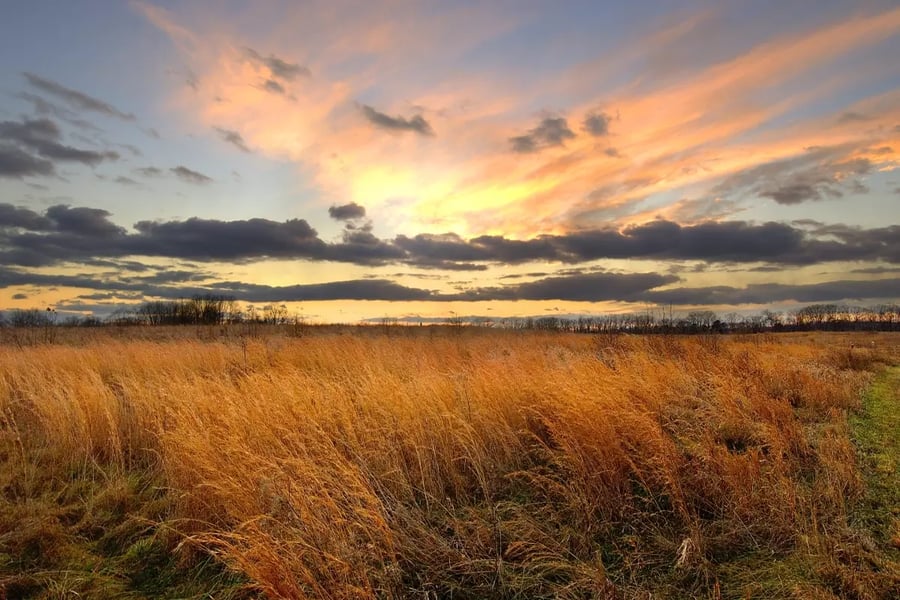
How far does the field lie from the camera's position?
11.1 feet

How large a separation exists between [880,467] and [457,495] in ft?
14.7

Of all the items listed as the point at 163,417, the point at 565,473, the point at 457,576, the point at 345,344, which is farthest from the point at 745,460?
the point at 345,344

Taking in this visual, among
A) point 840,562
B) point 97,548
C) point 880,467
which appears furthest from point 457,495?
point 880,467

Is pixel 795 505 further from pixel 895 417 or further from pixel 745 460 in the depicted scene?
pixel 895 417

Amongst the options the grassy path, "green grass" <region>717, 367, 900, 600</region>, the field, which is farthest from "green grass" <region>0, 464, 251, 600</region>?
the grassy path

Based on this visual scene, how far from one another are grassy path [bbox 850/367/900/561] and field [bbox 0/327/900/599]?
0.03 meters

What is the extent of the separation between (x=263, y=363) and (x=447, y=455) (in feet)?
31.8

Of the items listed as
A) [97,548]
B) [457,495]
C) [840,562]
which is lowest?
[97,548]

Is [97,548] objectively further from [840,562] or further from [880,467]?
[880,467]

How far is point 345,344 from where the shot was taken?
53.1 ft

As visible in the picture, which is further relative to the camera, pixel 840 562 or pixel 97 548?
pixel 97 548

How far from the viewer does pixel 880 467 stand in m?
5.00

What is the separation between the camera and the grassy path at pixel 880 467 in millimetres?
3721

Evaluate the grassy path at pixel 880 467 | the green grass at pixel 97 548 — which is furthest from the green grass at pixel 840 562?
the green grass at pixel 97 548
